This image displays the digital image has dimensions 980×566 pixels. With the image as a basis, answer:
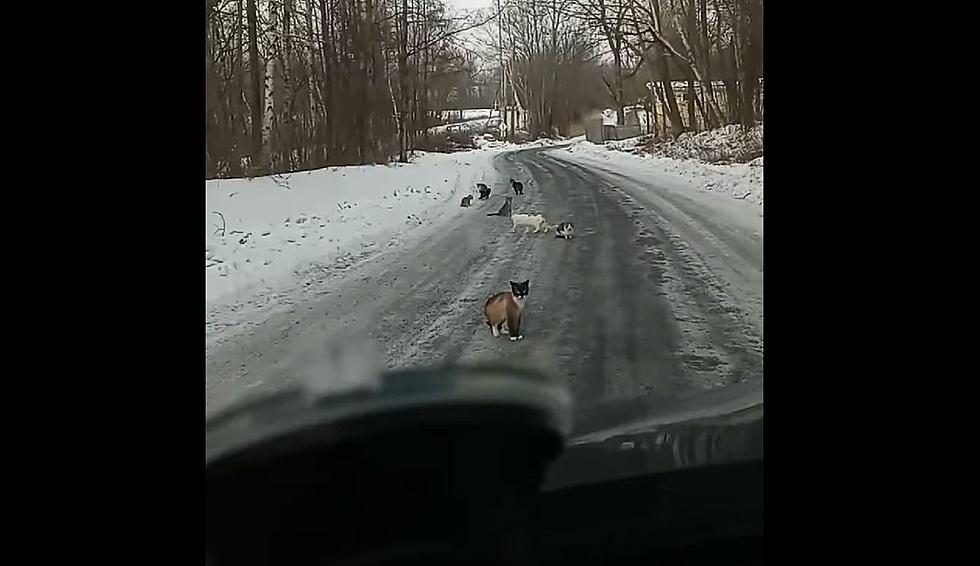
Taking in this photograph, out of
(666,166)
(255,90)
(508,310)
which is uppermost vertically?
(255,90)

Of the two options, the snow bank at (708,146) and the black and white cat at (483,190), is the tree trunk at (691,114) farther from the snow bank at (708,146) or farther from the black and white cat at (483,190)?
the black and white cat at (483,190)

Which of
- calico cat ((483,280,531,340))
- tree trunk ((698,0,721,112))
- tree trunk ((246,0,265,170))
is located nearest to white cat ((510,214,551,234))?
calico cat ((483,280,531,340))

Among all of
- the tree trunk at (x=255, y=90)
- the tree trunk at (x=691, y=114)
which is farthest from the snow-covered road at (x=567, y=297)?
the tree trunk at (x=255, y=90)

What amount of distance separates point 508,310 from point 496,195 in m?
0.22

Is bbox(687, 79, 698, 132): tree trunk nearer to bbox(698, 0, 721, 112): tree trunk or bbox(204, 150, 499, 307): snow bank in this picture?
bbox(698, 0, 721, 112): tree trunk

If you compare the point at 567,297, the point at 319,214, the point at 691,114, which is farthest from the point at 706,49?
the point at 319,214

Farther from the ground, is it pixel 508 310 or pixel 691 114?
pixel 691 114

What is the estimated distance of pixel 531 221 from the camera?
1425 millimetres

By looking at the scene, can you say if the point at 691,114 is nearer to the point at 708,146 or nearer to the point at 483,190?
the point at 708,146

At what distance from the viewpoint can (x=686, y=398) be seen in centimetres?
133

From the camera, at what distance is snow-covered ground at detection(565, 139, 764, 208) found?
1354 mm

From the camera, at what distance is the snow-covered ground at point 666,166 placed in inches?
53.3

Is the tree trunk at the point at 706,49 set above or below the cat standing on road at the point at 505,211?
above

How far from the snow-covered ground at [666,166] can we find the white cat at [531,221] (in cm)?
13
